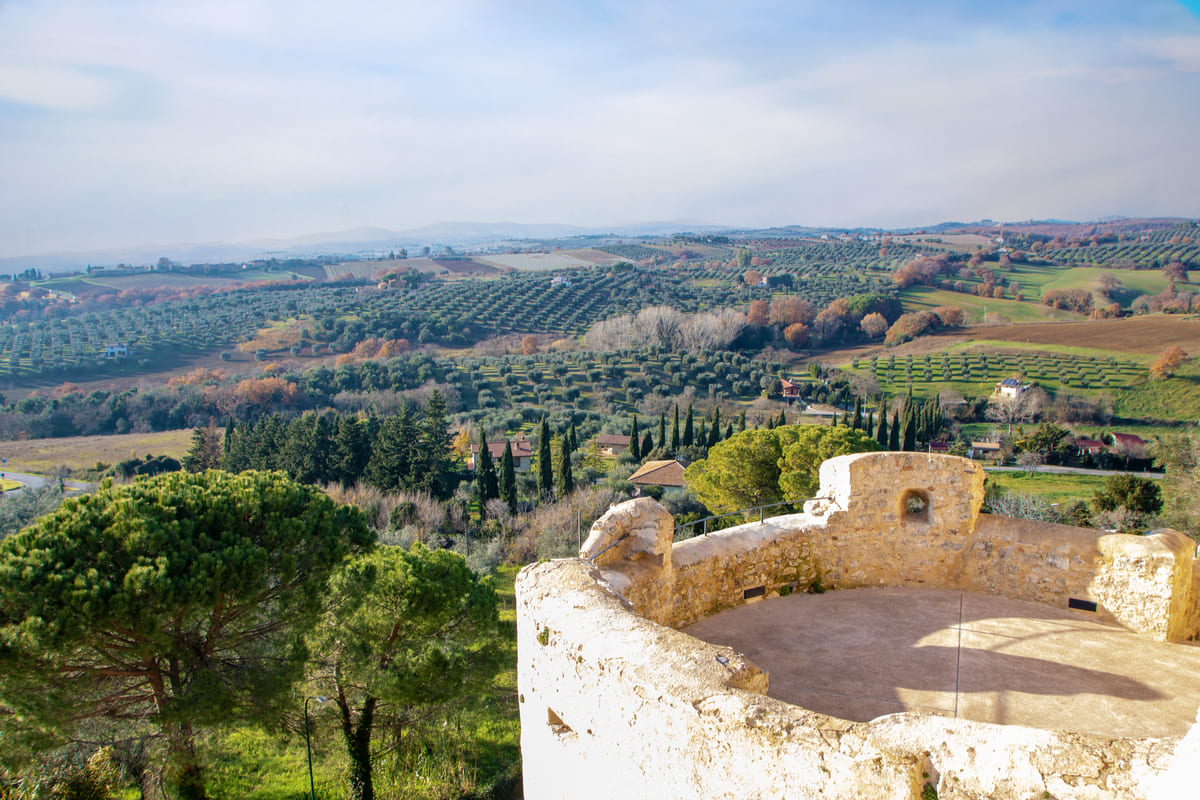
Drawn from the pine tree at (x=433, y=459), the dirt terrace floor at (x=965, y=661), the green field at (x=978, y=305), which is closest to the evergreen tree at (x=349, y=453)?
the pine tree at (x=433, y=459)

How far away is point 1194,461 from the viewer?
28703 mm

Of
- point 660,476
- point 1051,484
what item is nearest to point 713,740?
point 660,476

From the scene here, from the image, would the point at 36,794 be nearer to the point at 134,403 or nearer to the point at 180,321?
the point at 134,403

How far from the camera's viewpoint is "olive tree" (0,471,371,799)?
32.9 ft

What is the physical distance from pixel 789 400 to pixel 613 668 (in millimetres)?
55310

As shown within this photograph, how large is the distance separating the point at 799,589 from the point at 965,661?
5.59 ft

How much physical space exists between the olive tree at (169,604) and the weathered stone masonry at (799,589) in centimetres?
778

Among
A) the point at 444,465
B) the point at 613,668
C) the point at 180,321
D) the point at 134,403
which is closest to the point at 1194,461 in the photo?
the point at 444,465

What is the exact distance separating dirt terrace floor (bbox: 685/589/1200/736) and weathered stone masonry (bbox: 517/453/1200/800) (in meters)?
0.33

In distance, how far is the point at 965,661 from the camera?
5.93 m

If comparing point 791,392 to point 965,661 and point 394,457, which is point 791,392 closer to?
point 394,457

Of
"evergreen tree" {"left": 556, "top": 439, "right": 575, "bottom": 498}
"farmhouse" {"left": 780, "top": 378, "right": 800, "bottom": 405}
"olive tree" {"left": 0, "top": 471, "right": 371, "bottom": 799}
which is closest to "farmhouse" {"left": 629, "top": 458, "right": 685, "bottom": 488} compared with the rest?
"evergreen tree" {"left": 556, "top": 439, "right": 575, "bottom": 498}

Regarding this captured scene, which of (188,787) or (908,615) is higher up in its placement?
(908,615)

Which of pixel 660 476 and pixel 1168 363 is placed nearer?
pixel 660 476
